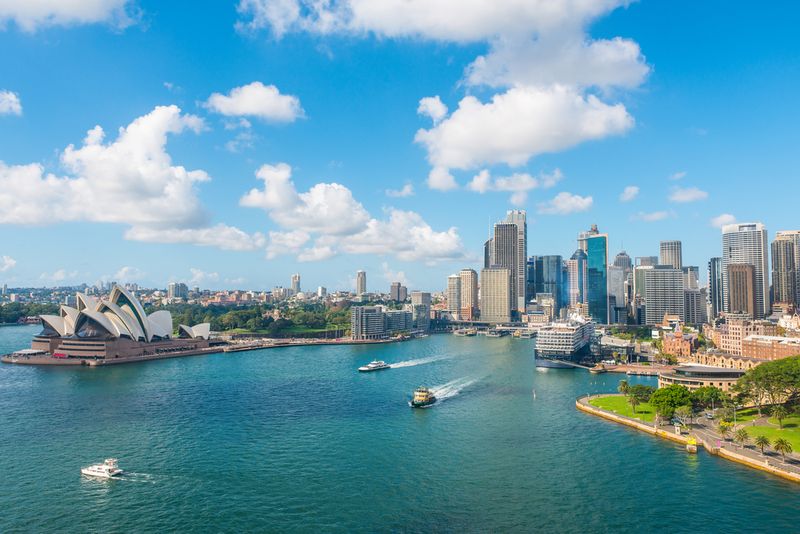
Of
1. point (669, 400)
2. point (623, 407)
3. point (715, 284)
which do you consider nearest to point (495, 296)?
point (715, 284)

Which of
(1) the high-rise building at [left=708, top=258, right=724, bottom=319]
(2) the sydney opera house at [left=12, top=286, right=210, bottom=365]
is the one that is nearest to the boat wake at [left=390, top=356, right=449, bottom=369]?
(2) the sydney opera house at [left=12, top=286, right=210, bottom=365]

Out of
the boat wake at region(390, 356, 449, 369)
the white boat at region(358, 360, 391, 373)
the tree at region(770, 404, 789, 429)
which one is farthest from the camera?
the boat wake at region(390, 356, 449, 369)

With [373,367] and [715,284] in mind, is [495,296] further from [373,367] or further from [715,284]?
[373,367]

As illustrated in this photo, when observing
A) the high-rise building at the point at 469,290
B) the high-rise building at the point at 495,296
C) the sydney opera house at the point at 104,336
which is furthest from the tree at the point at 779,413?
the high-rise building at the point at 469,290

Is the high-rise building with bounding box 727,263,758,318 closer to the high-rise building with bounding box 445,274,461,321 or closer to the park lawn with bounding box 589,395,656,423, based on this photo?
the high-rise building with bounding box 445,274,461,321

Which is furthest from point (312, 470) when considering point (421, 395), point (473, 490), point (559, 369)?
point (559, 369)

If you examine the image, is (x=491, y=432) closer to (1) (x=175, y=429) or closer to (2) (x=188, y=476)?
(2) (x=188, y=476)

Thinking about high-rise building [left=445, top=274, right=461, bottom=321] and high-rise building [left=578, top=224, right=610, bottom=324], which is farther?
high-rise building [left=445, top=274, right=461, bottom=321]
